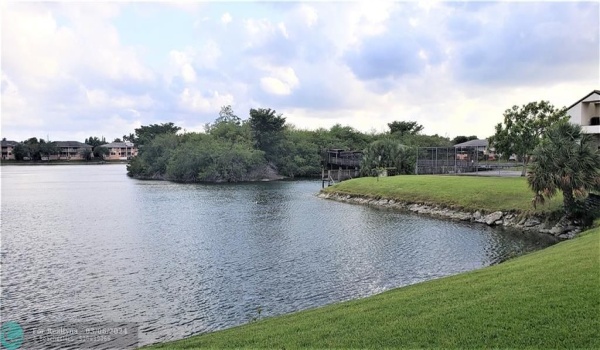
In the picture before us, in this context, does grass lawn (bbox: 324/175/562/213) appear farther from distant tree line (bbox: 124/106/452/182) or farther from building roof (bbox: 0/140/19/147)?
building roof (bbox: 0/140/19/147)

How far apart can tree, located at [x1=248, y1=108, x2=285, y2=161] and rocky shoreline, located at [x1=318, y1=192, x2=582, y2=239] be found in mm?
57801

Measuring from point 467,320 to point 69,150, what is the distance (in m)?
203

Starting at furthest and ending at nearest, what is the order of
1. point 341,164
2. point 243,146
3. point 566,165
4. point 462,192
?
point 243,146 → point 341,164 → point 462,192 → point 566,165

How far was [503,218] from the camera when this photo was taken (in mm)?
32312

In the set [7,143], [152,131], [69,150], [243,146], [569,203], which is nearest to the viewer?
[569,203]

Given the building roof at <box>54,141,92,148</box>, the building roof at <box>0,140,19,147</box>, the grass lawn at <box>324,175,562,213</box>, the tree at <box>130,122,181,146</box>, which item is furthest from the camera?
the building roof at <box>54,141,92,148</box>

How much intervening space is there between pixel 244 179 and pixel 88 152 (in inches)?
4938

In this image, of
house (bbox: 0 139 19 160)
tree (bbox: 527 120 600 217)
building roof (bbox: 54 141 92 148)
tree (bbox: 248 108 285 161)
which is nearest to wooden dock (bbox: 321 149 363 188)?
tree (bbox: 248 108 285 161)

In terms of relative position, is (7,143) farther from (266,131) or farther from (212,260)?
(212,260)

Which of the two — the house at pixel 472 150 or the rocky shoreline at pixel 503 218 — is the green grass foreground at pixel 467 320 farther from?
the house at pixel 472 150

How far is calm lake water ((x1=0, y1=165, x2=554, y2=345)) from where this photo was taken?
51.3 feet

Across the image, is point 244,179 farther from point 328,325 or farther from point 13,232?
point 328,325

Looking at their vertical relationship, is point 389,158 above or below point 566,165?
above

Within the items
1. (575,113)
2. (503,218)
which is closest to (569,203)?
(503,218)
